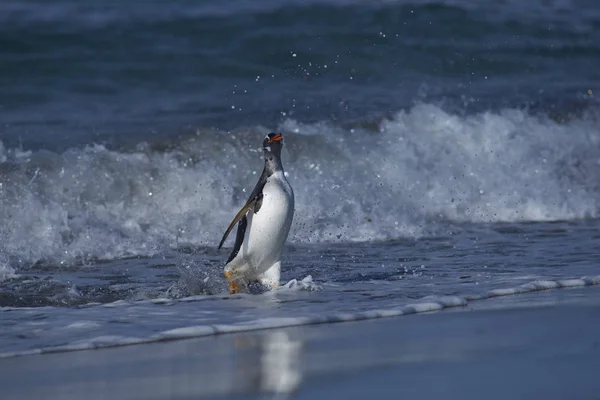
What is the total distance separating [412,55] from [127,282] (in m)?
7.60

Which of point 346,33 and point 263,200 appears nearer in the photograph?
point 263,200

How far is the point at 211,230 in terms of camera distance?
327 inches

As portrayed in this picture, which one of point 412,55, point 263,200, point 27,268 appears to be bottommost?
point 27,268

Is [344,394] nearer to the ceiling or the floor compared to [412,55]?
nearer to the floor

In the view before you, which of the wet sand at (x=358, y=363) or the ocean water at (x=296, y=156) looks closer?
the wet sand at (x=358, y=363)

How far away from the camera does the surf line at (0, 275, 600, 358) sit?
4.32 metres

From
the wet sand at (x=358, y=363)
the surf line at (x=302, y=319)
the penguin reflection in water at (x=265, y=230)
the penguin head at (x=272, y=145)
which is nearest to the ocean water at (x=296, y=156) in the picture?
the surf line at (x=302, y=319)

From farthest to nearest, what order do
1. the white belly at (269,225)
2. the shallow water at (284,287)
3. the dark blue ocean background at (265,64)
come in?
1. the dark blue ocean background at (265,64)
2. the white belly at (269,225)
3. the shallow water at (284,287)

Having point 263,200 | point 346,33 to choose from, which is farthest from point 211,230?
point 346,33

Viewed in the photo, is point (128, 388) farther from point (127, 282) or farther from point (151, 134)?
point (151, 134)

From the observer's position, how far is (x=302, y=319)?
473 centimetres

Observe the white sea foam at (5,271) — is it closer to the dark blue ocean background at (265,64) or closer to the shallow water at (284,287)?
the shallow water at (284,287)

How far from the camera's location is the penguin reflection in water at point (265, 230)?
588cm

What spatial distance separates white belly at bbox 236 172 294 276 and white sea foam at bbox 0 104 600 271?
5.24 feet
